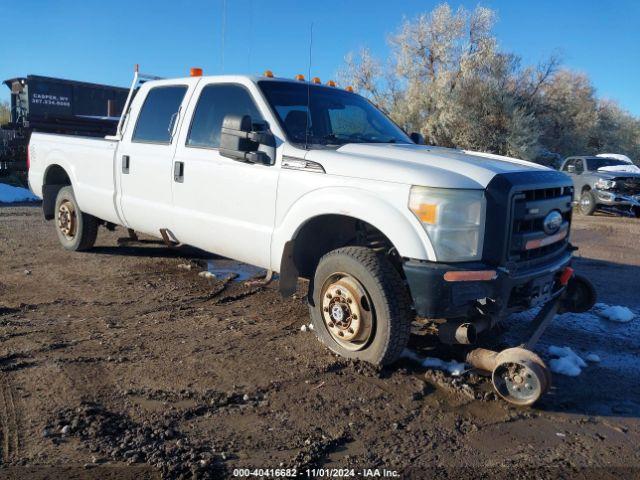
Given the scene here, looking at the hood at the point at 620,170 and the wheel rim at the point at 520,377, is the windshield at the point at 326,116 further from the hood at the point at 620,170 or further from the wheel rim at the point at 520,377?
the hood at the point at 620,170

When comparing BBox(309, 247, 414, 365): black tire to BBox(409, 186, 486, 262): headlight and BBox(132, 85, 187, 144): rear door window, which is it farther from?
BBox(132, 85, 187, 144): rear door window

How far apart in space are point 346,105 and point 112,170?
106 inches

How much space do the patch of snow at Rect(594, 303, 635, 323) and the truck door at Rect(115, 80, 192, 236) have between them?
14.3 ft

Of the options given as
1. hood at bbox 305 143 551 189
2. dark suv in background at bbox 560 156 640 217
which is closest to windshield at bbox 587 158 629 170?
dark suv in background at bbox 560 156 640 217

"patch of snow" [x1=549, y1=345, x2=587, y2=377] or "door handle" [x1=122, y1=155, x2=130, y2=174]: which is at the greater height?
"door handle" [x1=122, y1=155, x2=130, y2=174]

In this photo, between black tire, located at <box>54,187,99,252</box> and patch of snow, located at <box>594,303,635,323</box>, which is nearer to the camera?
patch of snow, located at <box>594,303,635,323</box>

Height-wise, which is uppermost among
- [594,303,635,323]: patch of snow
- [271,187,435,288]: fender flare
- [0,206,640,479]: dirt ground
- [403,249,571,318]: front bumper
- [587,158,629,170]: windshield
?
[587,158,629,170]: windshield

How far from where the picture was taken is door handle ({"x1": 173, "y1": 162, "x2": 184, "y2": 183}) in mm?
5473

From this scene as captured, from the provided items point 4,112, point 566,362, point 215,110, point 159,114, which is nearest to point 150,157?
point 159,114

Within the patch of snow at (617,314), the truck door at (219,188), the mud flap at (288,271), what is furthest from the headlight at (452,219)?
the patch of snow at (617,314)

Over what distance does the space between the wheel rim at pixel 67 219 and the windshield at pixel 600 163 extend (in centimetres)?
1419

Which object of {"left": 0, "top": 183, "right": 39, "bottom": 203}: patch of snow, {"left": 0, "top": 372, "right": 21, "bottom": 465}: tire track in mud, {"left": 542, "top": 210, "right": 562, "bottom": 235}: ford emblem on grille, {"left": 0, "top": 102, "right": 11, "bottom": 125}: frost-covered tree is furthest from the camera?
{"left": 0, "top": 102, "right": 11, "bottom": 125}: frost-covered tree

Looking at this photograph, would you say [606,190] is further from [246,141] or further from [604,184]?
[246,141]

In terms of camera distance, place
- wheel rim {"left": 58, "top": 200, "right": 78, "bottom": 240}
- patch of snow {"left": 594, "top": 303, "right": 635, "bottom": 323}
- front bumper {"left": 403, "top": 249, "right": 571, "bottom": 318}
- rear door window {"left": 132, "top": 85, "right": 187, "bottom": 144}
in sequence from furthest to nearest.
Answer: wheel rim {"left": 58, "top": 200, "right": 78, "bottom": 240} → rear door window {"left": 132, "top": 85, "right": 187, "bottom": 144} → patch of snow {"left": 594, "top": 303, "right": 635, "bottom": 323} → front bumper {"left": 403, "top": 249, "right": 571, "bottom": 318}
